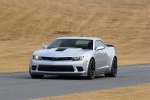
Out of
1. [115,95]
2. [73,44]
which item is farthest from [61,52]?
[115,95]

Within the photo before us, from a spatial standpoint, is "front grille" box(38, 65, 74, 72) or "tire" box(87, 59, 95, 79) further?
"tire" box(87, 59, 95, 79)

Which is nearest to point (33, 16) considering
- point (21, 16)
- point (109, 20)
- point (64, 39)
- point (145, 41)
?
point (21, 16)

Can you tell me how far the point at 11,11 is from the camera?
189 feet

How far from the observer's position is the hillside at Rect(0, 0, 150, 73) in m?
49.9

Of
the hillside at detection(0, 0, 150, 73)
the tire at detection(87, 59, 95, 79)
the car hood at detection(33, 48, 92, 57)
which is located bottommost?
the hillside at detection(0, 0, 150, 73)

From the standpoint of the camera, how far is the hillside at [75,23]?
49.9 meters

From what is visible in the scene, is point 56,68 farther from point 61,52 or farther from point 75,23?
point 75,23

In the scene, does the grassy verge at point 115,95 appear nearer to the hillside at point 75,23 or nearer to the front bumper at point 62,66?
the front bumper at point 62,66

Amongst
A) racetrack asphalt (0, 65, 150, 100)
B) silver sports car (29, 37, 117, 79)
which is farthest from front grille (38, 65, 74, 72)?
racetrack asphalt (0, 65, 150, 100)

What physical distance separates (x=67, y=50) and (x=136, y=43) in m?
29.7

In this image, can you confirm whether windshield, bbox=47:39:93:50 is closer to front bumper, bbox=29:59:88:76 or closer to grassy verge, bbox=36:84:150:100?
front bumper, bbox=29:59:88:76

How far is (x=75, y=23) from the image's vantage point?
188ft


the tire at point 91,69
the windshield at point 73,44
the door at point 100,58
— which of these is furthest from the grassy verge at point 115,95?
the windshield at point 73,44

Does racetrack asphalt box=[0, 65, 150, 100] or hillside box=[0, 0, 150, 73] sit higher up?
racetrack asphalt box=[0, 65, 150, 100]
